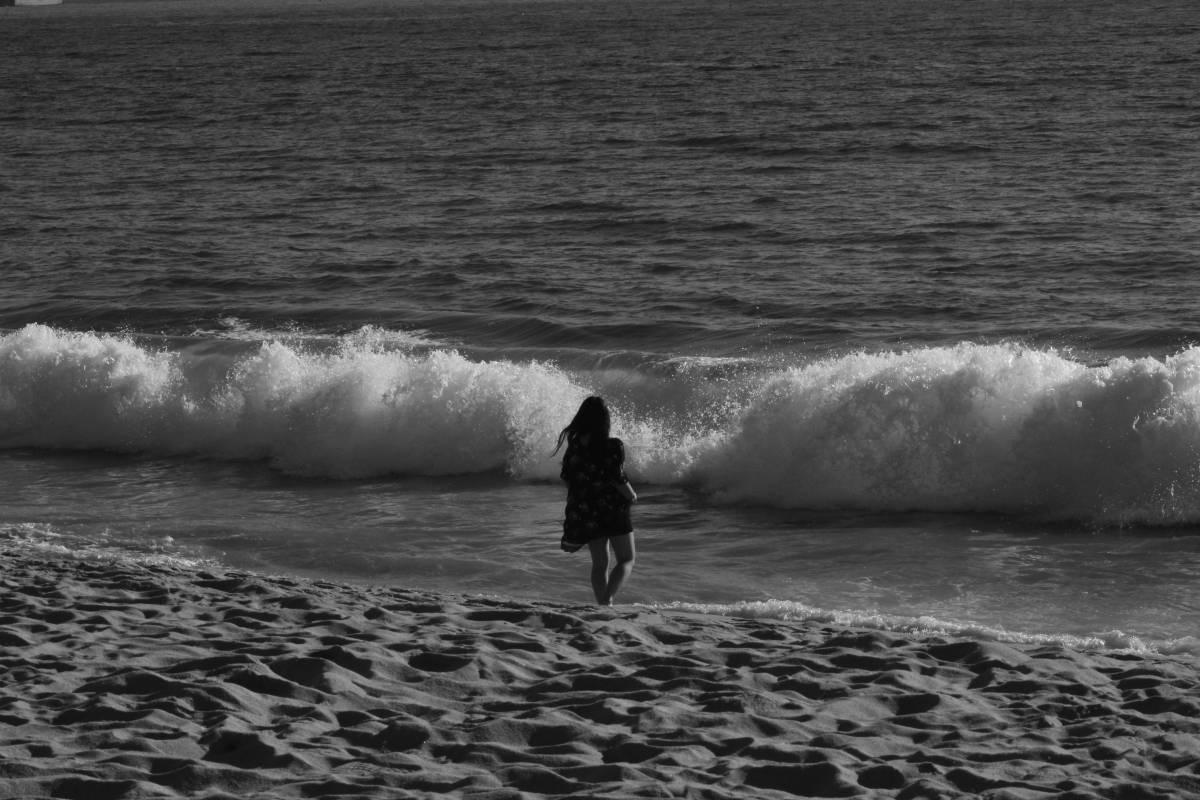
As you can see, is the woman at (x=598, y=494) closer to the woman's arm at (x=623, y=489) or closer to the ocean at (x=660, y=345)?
the woman's arm at (x=623, y=489)

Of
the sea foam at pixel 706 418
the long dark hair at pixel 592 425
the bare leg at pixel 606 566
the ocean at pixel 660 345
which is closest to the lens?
the long dark hair at pixel 592 425

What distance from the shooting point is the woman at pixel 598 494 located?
9.04m

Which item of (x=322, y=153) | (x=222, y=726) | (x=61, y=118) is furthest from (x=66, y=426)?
(x=61, y=118)

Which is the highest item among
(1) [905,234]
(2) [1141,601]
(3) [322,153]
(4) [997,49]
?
(4) [997,49]

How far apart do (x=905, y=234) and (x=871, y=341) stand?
18.1 feet

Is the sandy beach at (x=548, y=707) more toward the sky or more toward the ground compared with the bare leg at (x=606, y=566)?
more toward the ground

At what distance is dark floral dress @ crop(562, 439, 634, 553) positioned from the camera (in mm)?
9055

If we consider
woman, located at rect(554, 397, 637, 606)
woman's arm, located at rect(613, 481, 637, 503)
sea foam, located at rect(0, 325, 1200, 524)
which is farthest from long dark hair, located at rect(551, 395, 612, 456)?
sea foam, located at rect(0, 325, 1200, 524)

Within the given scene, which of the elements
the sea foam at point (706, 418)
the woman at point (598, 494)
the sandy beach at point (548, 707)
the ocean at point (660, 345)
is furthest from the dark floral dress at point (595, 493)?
the sea foam at point (706, 418)

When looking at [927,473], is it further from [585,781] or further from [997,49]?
[997,49]

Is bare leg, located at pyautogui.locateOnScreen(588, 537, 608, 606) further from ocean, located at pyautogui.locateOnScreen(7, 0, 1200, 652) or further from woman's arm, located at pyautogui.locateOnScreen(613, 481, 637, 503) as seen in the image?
ocean, located at pyautogui.locateOnScreen(7, 0, 1200, 652)

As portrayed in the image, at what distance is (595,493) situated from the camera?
9.16m

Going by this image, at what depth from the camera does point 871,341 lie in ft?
57.3

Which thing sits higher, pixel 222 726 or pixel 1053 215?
pixel 1053 215
